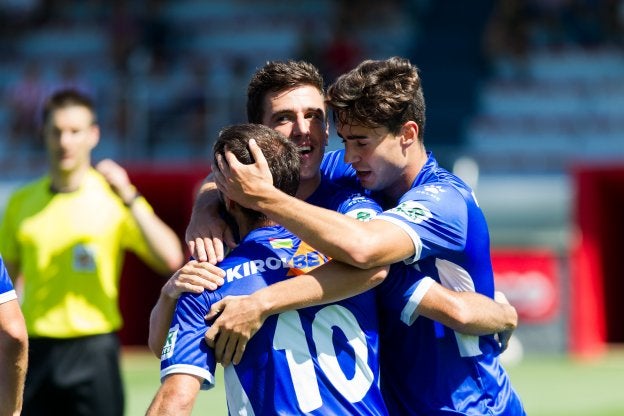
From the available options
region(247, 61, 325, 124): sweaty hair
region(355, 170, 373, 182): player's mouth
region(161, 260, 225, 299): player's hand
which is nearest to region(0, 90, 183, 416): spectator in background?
region(247, 61, 325, 124): sweaty hair

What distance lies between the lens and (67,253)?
6719 millimetres

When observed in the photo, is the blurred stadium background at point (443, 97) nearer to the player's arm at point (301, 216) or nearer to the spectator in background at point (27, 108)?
the spectator in background at point (27, 108)

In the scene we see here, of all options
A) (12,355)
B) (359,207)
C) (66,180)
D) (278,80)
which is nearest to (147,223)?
Answer: (66,180)

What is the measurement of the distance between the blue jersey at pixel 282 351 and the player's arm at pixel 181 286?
0.03 metres

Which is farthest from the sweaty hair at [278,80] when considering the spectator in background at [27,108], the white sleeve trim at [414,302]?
the spectator in background at [27,108]

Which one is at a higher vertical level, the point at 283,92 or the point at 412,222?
the point at 283,92

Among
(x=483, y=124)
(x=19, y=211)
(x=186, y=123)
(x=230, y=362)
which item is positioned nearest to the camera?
(x=230, y=362)

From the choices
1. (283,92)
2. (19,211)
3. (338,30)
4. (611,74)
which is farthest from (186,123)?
(283,92)

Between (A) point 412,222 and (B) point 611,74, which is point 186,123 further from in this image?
(A) point 412,222

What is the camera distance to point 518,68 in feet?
57.5

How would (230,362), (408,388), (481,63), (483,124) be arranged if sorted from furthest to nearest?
1. (481,63)
2. (483,124)
3. (408,388)
4. (230,362)

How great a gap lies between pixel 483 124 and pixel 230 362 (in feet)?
44.6

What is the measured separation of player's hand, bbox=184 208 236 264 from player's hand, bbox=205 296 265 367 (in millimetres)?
221

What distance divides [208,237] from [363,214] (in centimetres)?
52
